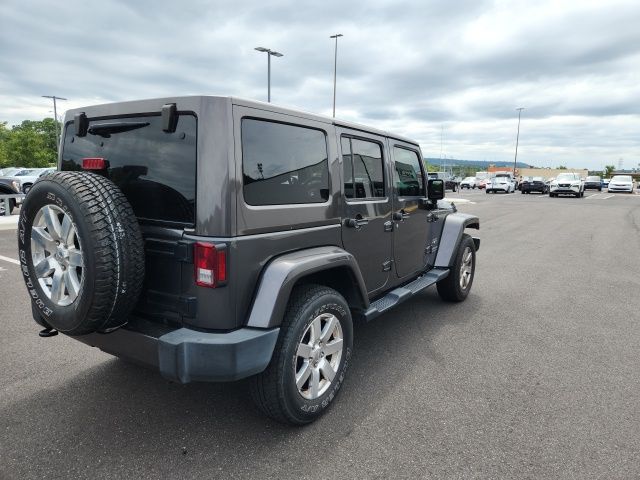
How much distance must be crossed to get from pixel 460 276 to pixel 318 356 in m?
2.82

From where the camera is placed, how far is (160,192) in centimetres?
244

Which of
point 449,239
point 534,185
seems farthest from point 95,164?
point 534,185

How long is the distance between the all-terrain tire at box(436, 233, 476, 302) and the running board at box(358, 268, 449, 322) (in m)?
0.19

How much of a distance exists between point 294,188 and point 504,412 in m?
1.95

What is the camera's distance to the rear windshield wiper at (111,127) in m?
2.53

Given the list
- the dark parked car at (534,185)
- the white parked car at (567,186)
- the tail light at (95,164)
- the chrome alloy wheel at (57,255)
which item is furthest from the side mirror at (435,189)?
the dark parked car at (534,185)

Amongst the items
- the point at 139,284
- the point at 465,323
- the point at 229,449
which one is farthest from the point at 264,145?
the point at 465,323

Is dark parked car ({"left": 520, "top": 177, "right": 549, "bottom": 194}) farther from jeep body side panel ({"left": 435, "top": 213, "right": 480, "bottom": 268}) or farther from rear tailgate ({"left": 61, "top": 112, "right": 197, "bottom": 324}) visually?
rear tailgate ({"left": 61, "top": 112, "right": 197, "bottom": 324})

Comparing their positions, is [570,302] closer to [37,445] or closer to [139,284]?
[139,284]

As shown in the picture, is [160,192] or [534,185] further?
[534,185]

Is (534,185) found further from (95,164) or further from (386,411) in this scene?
(95,164)

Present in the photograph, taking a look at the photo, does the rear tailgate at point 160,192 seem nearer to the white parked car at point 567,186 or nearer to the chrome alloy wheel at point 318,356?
the chrome alloy wheel at point 318,356

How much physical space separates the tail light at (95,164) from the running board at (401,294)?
1.95 m

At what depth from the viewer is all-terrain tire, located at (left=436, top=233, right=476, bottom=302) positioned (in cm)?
488
